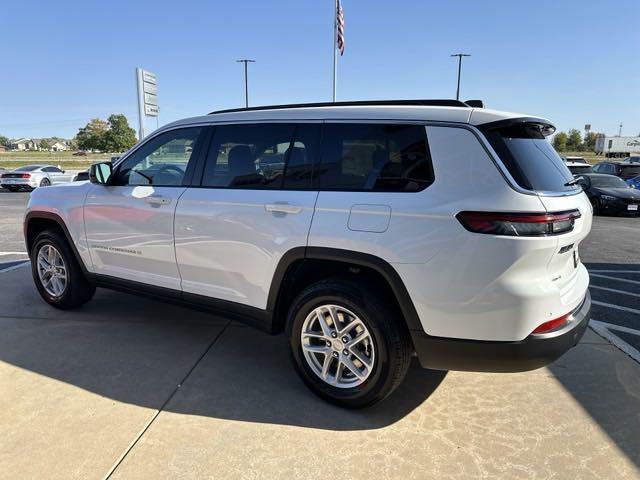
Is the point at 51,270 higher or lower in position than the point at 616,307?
higher

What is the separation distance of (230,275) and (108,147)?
8445cm

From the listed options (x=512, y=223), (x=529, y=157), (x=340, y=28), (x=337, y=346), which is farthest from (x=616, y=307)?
(x=340, y=28)

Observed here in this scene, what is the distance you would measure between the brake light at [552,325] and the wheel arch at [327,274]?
2.01ft

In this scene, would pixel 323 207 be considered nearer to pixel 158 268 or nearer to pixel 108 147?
pixel 158 268

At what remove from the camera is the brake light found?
96.7 inches

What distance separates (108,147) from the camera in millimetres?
78500

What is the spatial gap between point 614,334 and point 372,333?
280 centimetres

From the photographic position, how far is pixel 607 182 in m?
15.4

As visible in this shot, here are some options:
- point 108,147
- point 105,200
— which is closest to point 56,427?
point 105,200

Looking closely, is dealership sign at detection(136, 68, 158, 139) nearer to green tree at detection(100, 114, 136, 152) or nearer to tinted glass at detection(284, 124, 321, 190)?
tinted glass at detection(284, 124, 321, 190)

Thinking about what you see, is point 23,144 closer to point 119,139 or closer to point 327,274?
point 119,139

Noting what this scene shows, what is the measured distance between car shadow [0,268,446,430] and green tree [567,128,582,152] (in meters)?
100

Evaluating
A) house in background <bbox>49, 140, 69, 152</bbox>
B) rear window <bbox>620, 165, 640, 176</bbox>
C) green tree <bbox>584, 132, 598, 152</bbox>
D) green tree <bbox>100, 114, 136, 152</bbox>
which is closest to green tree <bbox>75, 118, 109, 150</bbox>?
green tree <bbox>100, 114, 136, 152</bbox>

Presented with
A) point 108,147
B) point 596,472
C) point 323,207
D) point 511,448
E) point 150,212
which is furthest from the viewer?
point 108,147
